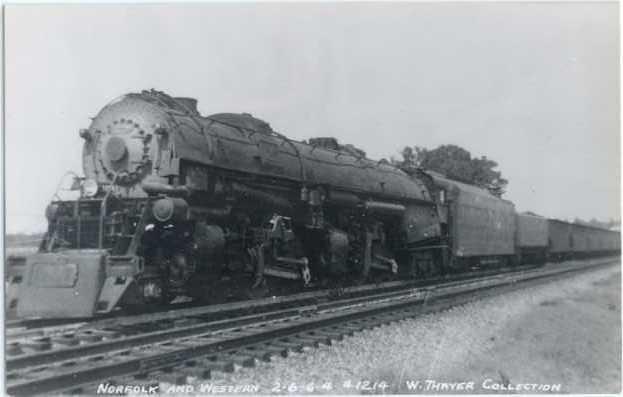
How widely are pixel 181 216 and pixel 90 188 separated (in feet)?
5.95

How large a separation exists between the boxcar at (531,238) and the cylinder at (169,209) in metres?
19.4

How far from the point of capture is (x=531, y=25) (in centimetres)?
909

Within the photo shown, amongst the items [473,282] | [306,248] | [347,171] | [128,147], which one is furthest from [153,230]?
[473,282]

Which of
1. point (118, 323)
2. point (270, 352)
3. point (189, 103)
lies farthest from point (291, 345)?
point (189, 103)

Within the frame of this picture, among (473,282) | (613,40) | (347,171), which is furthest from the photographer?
(473,282)

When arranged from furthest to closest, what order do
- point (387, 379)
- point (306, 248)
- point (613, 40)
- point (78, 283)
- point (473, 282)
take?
point (473, 282), point (306, 248), point (613, 40), point (78, 283), point (387, 379)

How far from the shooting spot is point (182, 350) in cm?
608

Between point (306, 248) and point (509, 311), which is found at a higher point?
point (306, 248)

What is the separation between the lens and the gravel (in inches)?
237

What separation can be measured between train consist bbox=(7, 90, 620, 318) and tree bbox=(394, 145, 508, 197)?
35.7 metres

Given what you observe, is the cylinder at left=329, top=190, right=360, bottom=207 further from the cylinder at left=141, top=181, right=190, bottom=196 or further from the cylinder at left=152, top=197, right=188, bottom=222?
the cylinder at left=152, top=197, right=188, bottom=222

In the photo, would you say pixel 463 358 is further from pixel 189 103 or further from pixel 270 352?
pixel 189 103

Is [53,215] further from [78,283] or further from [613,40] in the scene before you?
[613,40]

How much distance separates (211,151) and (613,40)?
6.47 m
